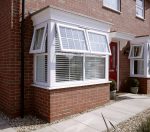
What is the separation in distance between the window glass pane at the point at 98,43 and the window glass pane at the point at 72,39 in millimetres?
387

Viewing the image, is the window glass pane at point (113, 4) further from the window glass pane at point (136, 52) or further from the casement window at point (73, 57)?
the casement window at point (73, 57)

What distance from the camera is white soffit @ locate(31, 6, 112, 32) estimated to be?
507 cm

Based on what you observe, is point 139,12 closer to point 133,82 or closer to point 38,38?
point 133,82

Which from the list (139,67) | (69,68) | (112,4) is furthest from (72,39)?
(139,67)

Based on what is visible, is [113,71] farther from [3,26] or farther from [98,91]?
[3,26]

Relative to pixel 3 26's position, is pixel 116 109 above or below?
below

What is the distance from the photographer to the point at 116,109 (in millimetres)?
6137

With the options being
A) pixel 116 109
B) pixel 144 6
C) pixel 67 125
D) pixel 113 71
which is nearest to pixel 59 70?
pixel 67 125

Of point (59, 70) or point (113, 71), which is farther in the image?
point (113, 71)

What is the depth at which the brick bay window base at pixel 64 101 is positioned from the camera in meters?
5.04

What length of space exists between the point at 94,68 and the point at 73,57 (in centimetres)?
104

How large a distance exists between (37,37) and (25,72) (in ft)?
3.43

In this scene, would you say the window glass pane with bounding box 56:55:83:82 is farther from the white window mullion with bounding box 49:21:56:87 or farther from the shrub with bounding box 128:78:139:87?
the shrub with bounding box 128:78:139:87

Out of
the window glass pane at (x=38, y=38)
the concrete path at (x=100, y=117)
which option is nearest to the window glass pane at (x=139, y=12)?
the concrete path at (x=100, y=117)
